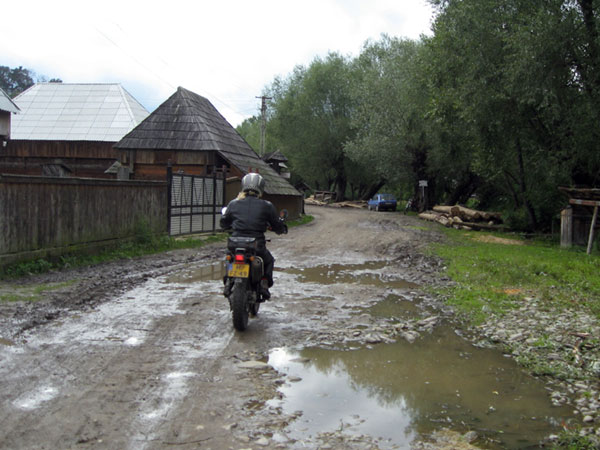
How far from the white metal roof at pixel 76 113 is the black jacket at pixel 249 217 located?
26.6 m

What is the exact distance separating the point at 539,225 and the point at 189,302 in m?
22.2

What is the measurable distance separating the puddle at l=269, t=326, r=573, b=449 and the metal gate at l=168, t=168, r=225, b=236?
12.1 m

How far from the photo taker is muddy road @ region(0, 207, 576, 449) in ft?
12.8

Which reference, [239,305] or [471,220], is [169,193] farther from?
[471,220]

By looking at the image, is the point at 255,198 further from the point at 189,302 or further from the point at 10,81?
the point at 10,81

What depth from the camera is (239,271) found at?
261 inches

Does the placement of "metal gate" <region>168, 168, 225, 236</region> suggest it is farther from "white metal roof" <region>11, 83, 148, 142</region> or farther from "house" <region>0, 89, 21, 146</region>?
"house" <region>0, 89, 21, 146</region>

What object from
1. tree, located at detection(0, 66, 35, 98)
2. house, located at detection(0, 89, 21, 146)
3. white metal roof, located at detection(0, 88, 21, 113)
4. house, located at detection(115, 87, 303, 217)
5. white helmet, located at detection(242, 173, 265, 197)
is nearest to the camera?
white helmet, located at detection(242, 173, 265, 197)

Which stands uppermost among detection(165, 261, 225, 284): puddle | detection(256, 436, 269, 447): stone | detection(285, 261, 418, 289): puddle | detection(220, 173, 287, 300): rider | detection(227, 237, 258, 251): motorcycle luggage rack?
detection(220, 173, 287, 300): rider

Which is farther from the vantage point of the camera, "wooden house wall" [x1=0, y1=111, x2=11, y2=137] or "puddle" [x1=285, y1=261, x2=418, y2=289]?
"wooden house wall" [x1=0, y1=111, x2=11, y2=137]

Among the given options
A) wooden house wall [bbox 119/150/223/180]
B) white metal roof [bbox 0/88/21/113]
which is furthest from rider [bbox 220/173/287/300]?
white metal roof [bbox 0/88/21/113]

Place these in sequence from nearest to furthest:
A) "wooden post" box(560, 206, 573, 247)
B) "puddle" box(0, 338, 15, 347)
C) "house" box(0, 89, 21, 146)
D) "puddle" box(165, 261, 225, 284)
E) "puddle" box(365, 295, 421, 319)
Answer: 1. "puddle" box(0, 338, 15, 347)
2. "puddle" box(365, 295, 421, 319)
3. "puddle" box(165, 261, 225, 284)
4. "wooden post" box(560, 206, 573, 247)
5. "house" box(0, 89, 21, 146)

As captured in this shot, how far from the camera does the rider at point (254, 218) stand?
7.12m

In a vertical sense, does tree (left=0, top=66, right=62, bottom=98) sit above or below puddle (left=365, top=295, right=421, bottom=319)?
above
